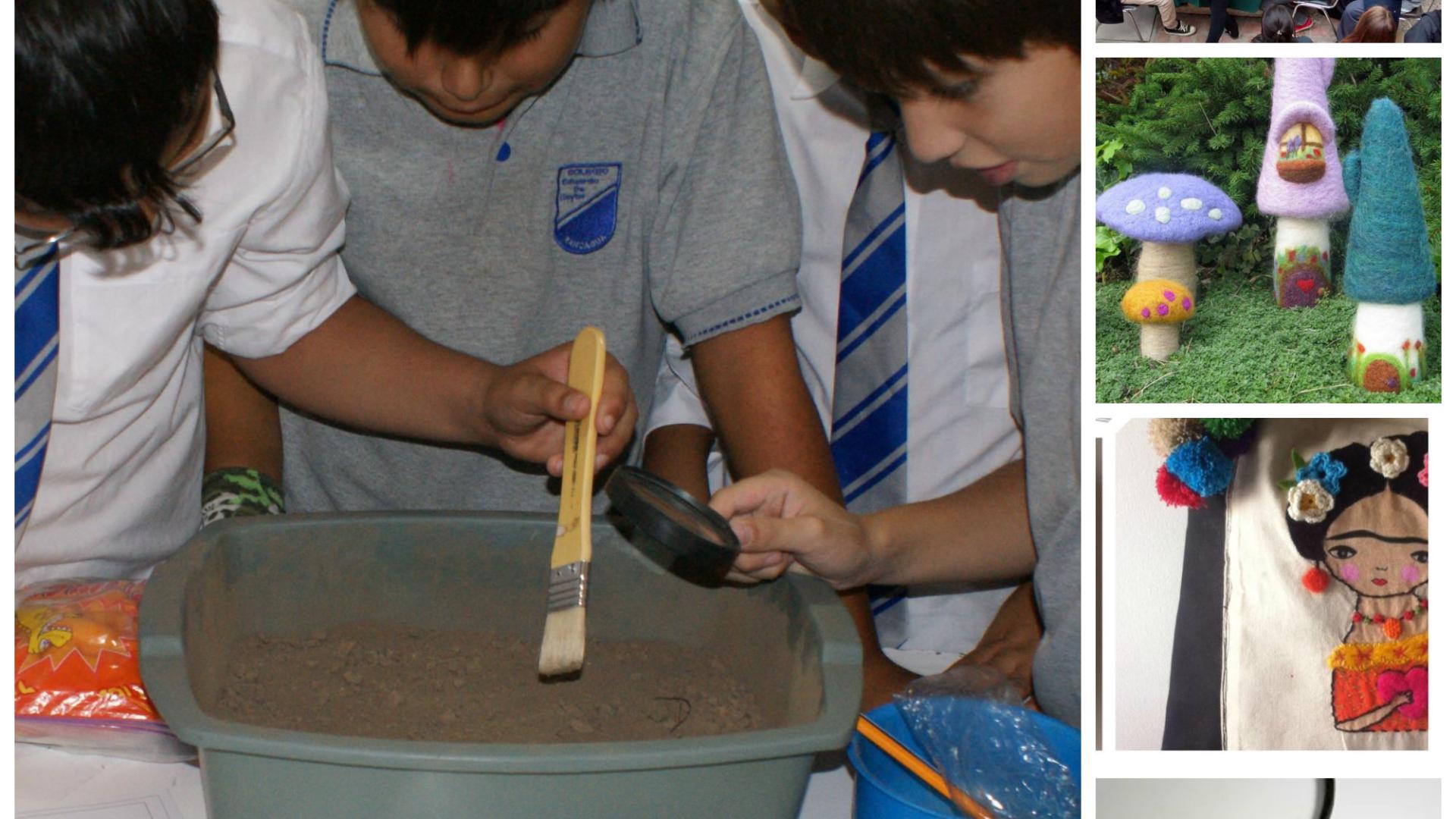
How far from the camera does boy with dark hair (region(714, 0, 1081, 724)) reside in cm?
88

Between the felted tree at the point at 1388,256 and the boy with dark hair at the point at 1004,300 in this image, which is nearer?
the felted tree at the point at 1388,256

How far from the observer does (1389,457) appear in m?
0.68

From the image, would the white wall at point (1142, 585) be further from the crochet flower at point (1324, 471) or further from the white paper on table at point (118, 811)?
the white paper on table at point (118, 811)

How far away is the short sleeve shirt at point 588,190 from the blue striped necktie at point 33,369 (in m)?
0.28

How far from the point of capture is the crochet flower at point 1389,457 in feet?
2.23

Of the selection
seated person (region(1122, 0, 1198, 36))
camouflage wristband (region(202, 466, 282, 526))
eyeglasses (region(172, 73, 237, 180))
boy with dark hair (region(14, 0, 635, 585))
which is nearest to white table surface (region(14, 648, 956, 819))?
boy with dark hair (region(14, 0, 635, 585))

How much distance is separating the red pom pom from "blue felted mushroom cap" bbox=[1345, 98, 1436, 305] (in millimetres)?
126

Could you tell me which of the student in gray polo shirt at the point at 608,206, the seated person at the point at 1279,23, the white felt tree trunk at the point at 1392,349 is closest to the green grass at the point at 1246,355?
the white felt tree trunk at the point at 1392,349

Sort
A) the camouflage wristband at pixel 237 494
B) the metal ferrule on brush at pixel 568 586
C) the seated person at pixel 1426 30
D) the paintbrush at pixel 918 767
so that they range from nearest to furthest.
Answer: the seated person at pixel 1426 30 < the paintbrush at pixel 918 767 < the metal ferrule on brush at pixel 568 586 < the camouflage wristband at pixel 237 494

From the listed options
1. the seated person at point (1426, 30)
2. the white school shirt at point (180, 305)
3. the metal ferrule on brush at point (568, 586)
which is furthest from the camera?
the white school shirt at point (180, 305)

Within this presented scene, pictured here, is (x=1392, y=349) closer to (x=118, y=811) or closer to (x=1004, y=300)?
(x=1004, y=300)

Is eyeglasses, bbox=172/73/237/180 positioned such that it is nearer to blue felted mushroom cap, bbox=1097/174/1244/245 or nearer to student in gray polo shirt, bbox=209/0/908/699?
student in gray polo shirt, bbox=209/0/908/699

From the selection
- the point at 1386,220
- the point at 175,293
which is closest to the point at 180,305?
the point at 175,293

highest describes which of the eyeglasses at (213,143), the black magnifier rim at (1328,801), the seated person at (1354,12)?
the seated person at (1354,12)
